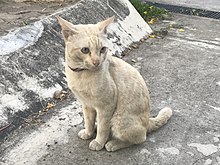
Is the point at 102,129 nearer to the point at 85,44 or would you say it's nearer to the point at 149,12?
the point at 85,44

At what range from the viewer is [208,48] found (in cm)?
519

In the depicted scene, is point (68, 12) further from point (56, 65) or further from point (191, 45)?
point (191, 45)

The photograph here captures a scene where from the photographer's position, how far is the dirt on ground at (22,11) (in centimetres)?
441

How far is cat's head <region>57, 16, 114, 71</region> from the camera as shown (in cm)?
256

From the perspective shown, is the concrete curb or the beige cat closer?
the beige cat

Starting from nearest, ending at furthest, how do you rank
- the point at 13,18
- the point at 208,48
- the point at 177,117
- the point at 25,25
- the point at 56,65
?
the point at 177,117 → the point at 56,65 → the point at 25,25 → the point at 13,18 → the point at 208,48

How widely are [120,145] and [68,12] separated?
2400 mm

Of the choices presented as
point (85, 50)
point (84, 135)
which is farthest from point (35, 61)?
point (85, 50)

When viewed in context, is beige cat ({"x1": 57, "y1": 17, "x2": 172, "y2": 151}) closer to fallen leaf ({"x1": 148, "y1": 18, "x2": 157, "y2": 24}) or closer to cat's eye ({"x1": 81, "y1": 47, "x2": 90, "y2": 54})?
cat's eye ({"x1": 81, "y1": 47, "x2": 90, "y2": 54})

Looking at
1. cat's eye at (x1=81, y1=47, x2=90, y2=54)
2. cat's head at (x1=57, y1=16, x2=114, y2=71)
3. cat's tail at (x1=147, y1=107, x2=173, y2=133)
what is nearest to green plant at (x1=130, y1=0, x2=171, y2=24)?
cat's tail at (x1=147, y1=107, x2=173, y2=133)

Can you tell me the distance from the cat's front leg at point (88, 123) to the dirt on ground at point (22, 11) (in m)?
1.62

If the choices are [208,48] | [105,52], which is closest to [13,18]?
[105,52]

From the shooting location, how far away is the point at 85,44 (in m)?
2.55

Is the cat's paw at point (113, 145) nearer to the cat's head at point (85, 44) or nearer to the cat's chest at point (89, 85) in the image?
the cat's chest at point (89, 85)
